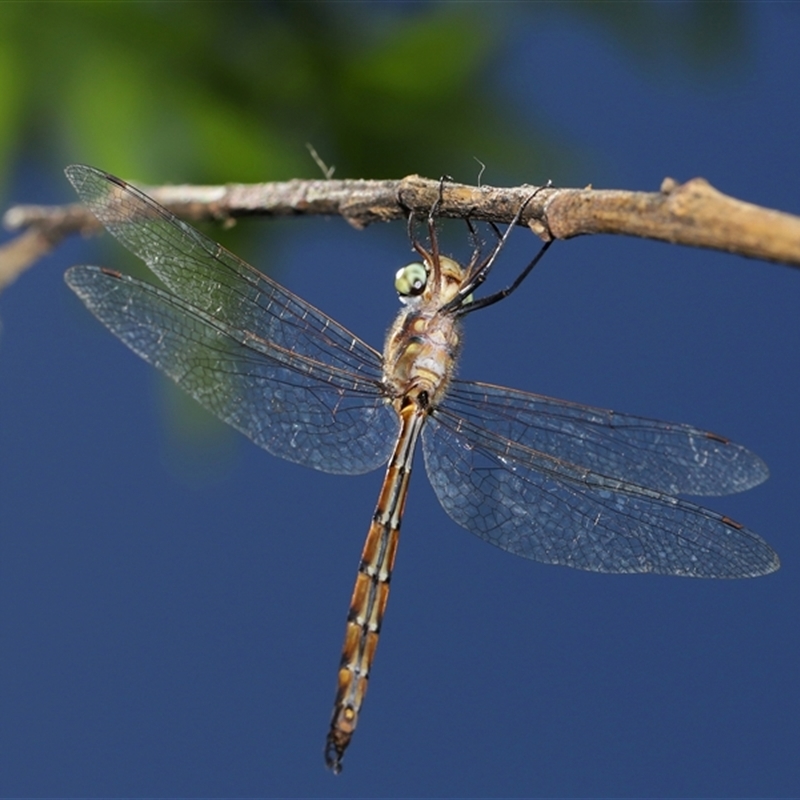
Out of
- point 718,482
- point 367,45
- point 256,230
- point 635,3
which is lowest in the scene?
point 718,482

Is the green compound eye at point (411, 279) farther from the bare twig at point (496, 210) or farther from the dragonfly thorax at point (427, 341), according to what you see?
the bare twig at point (496, 210)

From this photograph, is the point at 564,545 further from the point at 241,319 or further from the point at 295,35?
the point at 295,35

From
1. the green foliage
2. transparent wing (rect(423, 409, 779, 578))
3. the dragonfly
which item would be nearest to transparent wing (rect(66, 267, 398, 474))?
the dragonfly

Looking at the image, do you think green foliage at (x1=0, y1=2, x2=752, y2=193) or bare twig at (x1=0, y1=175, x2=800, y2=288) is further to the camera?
green foliage at (x1=0, y1=2, x2=752, y2=193)

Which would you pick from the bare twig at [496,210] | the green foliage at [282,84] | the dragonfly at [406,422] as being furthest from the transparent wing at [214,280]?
the green foliage at [282,84]

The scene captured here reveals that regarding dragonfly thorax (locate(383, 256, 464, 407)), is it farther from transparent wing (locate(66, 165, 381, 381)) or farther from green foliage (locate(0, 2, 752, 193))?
green foliage (locate(0, 2, 752, 193))

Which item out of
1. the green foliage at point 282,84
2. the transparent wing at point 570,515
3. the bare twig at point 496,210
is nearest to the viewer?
the bare twig at point 496,210

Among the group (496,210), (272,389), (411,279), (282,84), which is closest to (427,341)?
(411,279)

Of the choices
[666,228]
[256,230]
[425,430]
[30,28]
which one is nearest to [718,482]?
[425,430]
